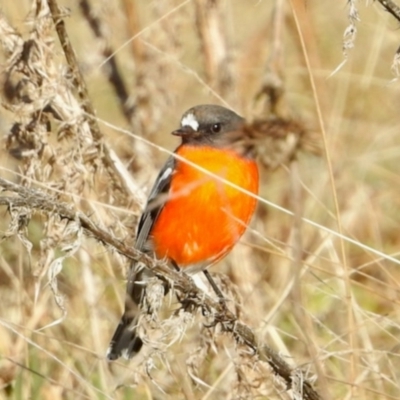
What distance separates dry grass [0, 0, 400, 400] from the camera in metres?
3.59

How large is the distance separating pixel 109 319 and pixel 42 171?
0.77 m

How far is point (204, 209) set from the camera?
4.34 metres

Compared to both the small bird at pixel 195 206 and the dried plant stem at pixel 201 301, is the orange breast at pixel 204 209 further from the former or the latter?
the dried plant stem at pixel 201 301

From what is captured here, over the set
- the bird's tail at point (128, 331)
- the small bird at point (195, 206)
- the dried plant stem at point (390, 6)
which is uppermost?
the dried plant stem at point (390, 6)

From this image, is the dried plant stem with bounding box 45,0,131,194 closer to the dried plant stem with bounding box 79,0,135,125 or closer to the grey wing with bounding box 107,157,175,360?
the grey wing with bounding box 107,157,175,360

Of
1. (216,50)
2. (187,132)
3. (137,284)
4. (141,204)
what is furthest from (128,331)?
(216,50)

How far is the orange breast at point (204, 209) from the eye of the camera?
4.26 metres

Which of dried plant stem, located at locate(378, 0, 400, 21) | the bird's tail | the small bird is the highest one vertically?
dried plant stem, located at locate(378, 0, 400, 21)

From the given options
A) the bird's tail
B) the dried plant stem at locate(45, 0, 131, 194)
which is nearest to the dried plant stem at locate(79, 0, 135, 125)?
the dried plant stem at locate(45, 0, 131, 194)

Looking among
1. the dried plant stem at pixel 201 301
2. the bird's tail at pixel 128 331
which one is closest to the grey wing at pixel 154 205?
the bird's tail at pixel 128 331

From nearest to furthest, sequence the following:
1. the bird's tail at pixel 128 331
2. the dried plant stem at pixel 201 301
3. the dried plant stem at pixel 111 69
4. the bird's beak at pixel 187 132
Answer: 1. the dried plant stem at pixel 201 301
2. the bird's tail at pixel 128 331
3. the bird's beak at pixel 187 132
4. the dried plant stem at pixel 111 69

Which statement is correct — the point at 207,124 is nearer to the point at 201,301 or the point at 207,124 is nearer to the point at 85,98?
the point at 85,98

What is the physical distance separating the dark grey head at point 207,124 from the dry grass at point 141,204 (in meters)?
0.29

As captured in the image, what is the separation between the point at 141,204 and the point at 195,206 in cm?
46
